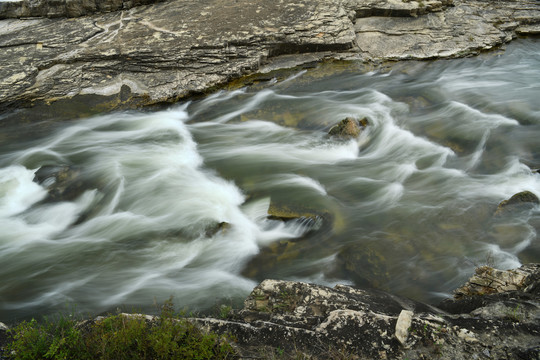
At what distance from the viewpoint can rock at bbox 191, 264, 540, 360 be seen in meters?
2.70

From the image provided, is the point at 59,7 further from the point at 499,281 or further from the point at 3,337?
the point at 499,281

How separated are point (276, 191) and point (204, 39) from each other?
4.03m

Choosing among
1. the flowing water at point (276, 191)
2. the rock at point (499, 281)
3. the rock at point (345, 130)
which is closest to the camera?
the rock at point (499, 281)

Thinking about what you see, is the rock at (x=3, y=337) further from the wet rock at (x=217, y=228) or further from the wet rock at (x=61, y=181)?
the wet rock at (x=61, y=181)

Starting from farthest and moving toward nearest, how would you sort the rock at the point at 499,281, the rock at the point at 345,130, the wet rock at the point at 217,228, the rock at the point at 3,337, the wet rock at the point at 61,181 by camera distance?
the rock at the point at 345,130, the wet rock at the point at 61,181, the wet rock at the point at 217,228, the rock at the point at 499,281, the rock at the point at 3,337

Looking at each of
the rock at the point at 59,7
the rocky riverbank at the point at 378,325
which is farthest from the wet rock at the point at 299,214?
the rock at the point at 59,7

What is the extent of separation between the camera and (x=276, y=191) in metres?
5.60

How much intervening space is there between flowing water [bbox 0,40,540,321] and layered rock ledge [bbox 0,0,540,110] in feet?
1.48

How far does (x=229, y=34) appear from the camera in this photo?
26.9 ft

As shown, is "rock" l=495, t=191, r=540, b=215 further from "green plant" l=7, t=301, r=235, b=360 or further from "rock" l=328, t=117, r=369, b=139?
"green plant" l=7, t=301, r=235, b=360

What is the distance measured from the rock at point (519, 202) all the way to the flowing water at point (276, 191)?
0.23ft

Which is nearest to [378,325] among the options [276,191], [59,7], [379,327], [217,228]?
Answer: [379,327]

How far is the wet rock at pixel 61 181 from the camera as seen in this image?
569 centimetres

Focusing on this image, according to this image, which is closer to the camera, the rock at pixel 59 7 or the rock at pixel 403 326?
the rock at pixel 403 326
